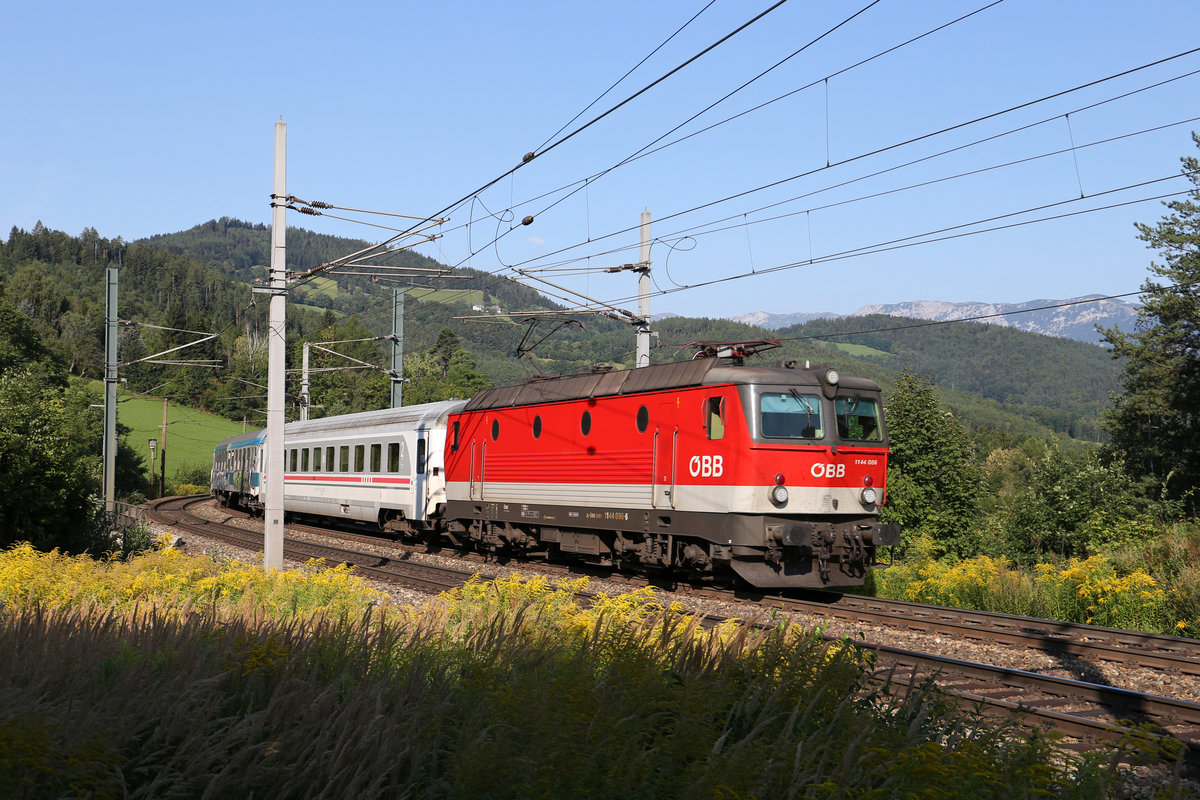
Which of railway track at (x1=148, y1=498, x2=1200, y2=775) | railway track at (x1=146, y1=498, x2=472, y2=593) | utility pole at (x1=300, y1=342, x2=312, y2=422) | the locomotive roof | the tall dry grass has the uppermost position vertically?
utility pole at (x1=300, y1=342, x2=312, y2=422)

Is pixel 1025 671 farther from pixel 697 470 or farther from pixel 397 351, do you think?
pixel 397 351

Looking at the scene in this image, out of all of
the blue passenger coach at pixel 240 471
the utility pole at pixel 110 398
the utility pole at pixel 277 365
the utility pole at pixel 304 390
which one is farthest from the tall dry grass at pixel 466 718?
the blue passenger coach at pixel 240 471

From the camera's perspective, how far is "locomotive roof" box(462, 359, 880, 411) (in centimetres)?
1545

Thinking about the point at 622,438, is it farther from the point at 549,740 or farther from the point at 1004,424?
the point at 1004,424

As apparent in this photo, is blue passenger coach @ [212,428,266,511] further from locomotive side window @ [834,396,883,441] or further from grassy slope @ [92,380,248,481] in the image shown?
grassy slope @ [92,380,248,481]

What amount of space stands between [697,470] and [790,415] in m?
1.82

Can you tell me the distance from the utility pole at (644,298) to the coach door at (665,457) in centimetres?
446

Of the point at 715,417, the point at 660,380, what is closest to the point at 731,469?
the point at 715,417

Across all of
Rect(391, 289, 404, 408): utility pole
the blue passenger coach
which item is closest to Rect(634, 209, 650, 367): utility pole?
Rect(391, 289, 404, 408): utility pole

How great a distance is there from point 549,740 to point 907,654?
23.5ft

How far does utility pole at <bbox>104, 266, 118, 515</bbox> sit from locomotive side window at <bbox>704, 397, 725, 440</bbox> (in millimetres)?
21076

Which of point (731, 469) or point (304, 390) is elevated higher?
point (304, 390)

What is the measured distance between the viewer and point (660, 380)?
16781mm

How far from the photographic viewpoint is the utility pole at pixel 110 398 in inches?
1152
